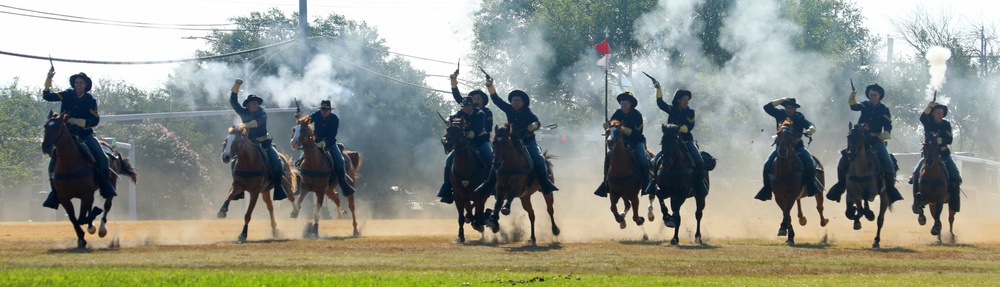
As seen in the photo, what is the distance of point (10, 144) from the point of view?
77.8m

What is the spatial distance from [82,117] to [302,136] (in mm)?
6546

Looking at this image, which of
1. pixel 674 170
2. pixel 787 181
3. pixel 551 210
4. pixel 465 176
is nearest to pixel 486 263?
pixel 465 176

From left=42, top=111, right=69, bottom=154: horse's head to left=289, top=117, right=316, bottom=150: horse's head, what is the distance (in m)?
6.97

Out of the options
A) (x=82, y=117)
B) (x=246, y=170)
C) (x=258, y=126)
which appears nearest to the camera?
(x=82, y=117)

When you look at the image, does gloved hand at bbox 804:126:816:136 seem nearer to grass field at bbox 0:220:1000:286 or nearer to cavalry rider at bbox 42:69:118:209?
grass field at bbox 0:220:1000:286

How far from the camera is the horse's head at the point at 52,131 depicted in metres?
21.9

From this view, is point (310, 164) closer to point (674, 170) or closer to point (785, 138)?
point (674, 170)

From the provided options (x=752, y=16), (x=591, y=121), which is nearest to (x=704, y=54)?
(x=752, y=16)

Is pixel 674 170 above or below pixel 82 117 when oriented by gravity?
below

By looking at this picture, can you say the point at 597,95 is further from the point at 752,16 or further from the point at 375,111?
the point at 375,111

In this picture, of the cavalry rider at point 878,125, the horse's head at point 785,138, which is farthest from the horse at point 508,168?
the cavalry rider at point 878,125

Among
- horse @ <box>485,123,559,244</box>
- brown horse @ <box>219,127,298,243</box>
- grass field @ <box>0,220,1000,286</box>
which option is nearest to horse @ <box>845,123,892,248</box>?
grass field @ <box>0,220,1000,286</box>

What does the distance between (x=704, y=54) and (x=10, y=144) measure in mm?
42736

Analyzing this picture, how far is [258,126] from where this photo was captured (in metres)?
27.8
